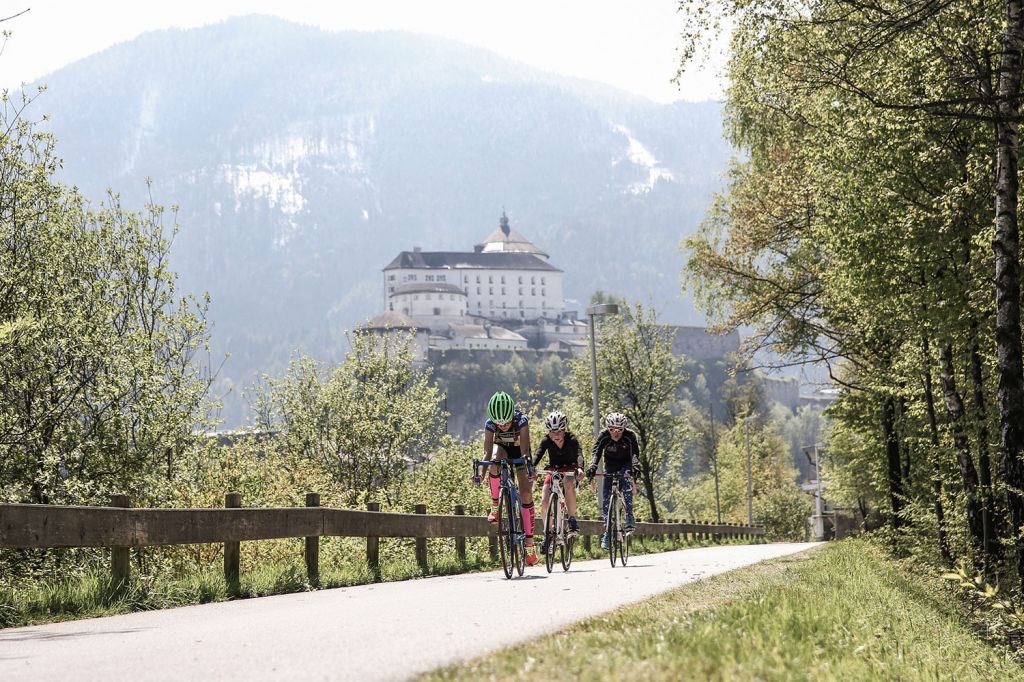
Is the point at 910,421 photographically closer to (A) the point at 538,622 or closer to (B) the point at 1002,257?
(B) the point at 1002,257

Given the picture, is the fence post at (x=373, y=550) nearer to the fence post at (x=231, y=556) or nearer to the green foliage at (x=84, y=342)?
the fence post at (x=231, y=556)

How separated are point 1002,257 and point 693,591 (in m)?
5.28

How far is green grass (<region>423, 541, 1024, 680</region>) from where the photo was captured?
5340 mm

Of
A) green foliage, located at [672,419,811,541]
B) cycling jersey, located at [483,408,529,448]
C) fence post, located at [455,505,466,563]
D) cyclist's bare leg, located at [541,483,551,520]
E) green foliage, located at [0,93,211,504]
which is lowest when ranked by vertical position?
green foliage, located at [672,419,811,541]

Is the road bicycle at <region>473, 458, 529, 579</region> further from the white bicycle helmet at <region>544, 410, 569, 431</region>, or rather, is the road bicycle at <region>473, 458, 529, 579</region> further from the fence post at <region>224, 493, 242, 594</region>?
the fence post at <region>224, 493, 242, 594</region>

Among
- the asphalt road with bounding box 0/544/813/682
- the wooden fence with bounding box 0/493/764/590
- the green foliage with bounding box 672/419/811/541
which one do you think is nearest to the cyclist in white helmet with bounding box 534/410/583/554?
the wooden fence with bounding box 0/493/764/590

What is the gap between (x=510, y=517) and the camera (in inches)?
529

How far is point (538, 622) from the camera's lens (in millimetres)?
8234

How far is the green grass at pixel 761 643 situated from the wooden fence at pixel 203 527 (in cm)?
414

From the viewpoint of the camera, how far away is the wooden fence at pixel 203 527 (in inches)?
350

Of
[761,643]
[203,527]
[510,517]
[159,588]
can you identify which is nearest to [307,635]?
[761,643]

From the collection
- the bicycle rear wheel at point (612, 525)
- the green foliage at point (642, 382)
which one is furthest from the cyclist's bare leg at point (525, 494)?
the green foliage at point (642, 382)

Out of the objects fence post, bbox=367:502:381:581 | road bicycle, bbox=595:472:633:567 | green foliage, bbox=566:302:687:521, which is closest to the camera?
fence post, bbox=367:502:381:581

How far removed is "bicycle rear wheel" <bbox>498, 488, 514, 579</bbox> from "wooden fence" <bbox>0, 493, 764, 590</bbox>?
169 centimetres
